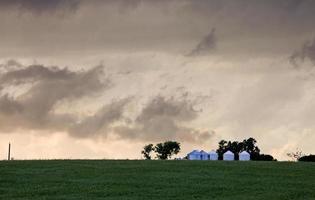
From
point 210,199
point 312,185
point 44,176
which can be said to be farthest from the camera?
point 44,176

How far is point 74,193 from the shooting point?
40.0m

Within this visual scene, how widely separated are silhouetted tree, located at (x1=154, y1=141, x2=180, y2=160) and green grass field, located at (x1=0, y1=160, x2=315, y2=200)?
42.3m

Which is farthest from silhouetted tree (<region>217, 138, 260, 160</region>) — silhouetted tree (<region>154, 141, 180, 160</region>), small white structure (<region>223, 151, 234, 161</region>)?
small white structure (<region>223, 151, 234, 161</region>)

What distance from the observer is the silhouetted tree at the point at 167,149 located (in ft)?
324

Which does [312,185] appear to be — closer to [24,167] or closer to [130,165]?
[130,165]

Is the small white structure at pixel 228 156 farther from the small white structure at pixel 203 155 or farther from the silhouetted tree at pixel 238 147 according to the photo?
the silhouetted tree at pixel 238 147

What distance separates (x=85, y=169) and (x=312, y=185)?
15947 millimetres

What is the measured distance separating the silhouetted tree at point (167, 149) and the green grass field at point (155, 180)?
42294 mm

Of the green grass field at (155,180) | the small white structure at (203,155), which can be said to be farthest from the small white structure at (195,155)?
the green grass field at (155,180)

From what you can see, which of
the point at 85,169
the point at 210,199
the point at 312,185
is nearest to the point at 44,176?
the point at 85,169

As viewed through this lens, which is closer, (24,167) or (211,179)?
(211,179)

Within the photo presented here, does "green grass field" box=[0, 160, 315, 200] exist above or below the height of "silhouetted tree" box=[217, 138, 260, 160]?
below

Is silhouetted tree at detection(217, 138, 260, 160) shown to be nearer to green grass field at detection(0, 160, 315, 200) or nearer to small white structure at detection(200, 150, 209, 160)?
small white structure at detection(200, 150, 209, 160)

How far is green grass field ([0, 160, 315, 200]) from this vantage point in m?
39.5
